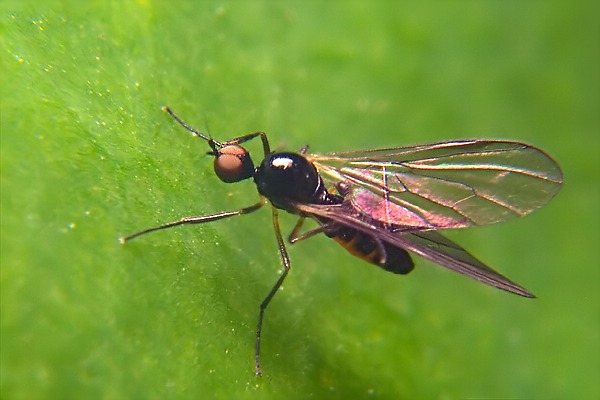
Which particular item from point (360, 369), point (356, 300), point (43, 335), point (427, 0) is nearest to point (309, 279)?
point (356, 300)

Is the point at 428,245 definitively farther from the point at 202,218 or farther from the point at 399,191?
the point at 202,218

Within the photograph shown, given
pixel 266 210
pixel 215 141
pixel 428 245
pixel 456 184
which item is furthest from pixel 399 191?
pixel 215 141

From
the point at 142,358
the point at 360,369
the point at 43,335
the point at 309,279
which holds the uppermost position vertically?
the point at 43,335

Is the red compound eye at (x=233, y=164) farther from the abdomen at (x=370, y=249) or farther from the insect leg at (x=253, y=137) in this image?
the abdomen at (x=370, y=249)

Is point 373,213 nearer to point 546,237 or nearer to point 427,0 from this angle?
point 546,237

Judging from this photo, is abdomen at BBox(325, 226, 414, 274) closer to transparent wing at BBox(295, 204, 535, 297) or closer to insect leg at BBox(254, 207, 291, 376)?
transparent wing at BBox(295, 204, 535, 297)

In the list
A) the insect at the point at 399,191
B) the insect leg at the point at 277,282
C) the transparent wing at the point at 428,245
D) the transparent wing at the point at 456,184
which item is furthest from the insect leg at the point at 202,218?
the transparent wing at the point at 456,184

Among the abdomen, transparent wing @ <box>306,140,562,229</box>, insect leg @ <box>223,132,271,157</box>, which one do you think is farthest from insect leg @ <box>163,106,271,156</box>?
the abdomen
